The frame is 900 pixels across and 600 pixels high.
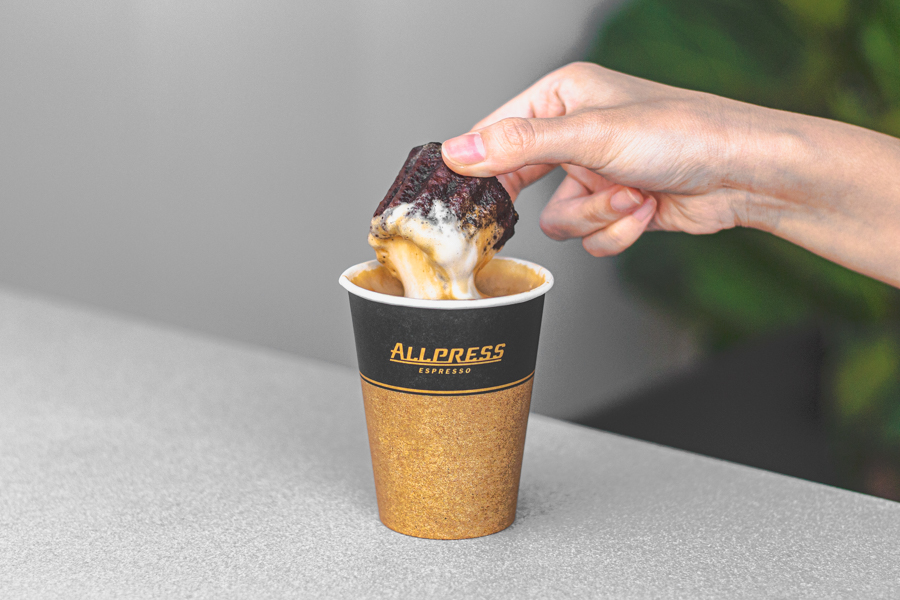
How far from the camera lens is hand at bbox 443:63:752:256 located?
2.56ft

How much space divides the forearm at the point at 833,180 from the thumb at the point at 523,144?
0.17 m

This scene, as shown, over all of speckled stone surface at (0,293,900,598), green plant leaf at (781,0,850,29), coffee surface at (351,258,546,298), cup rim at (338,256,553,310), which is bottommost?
speckled stone surface at (0,293,900,598)

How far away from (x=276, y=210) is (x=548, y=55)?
534mm

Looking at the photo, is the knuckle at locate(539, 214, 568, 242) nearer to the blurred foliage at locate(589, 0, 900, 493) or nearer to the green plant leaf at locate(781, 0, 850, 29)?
the blurred foliage at locate(589, 0, 900, 493)

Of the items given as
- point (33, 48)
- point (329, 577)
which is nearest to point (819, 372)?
point (329, 577)

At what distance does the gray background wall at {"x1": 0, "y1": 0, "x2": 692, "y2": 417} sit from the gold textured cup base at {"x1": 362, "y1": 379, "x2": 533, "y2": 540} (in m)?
0.40

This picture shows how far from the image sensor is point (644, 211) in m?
0.96

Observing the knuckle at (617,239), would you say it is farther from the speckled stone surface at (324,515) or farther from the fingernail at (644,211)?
the speckled stone surface at (324,515)

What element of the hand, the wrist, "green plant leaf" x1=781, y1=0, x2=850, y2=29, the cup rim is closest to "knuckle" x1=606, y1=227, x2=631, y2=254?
the hand

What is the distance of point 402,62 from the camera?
4.12ft

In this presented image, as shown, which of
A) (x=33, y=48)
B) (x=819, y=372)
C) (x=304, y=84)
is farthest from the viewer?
(x=33, y=48)

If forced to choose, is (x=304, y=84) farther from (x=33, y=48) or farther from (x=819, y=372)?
(x=819, y=372)

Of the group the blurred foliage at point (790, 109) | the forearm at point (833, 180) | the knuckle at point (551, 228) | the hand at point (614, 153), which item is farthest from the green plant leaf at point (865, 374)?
the knuckle at point (551, 228)

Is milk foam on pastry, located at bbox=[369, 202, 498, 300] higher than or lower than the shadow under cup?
higher
